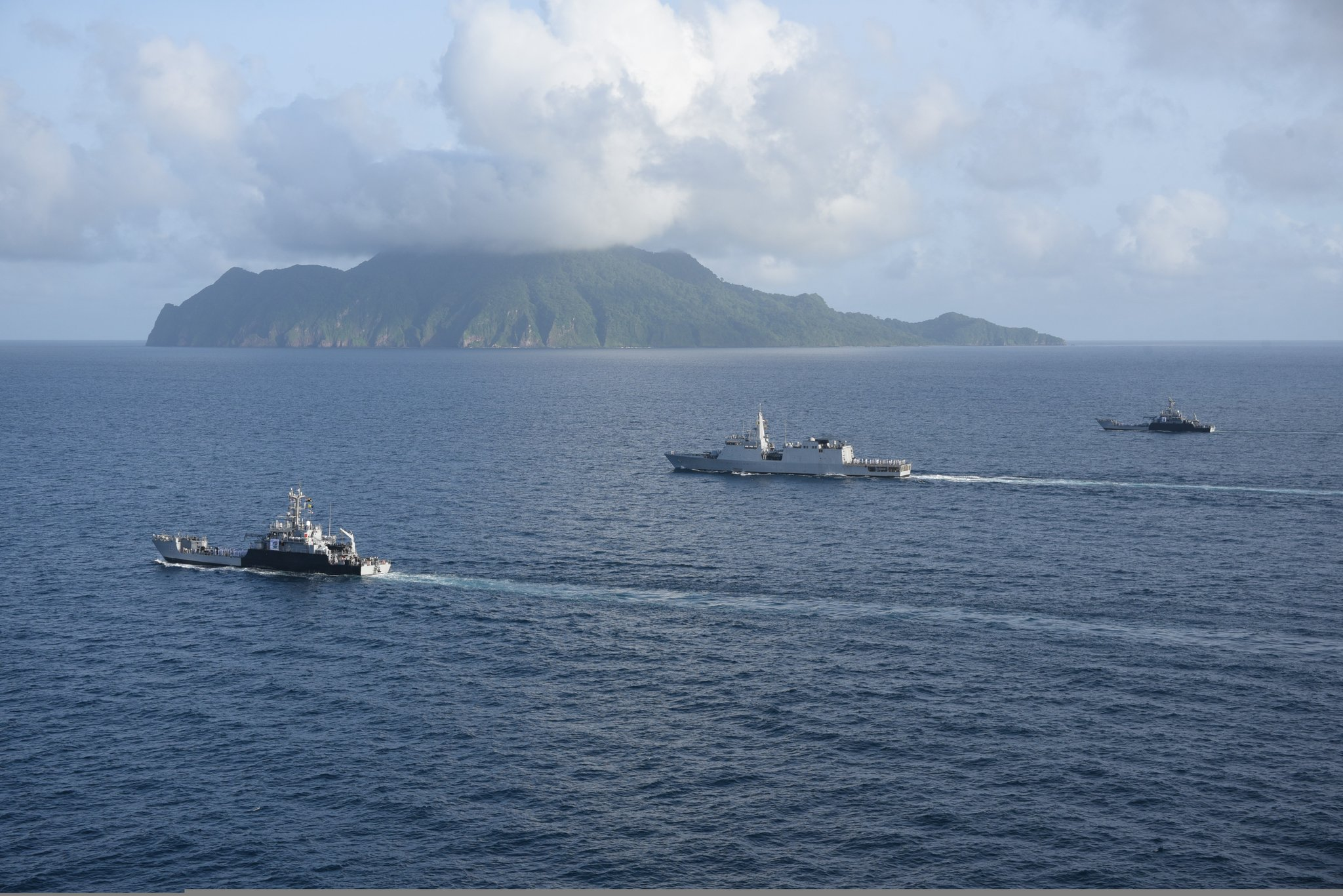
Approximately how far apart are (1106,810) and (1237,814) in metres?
7.58

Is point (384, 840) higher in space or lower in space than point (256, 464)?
lower

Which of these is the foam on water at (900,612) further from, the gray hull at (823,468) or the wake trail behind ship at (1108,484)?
the gray hull at (823,468)

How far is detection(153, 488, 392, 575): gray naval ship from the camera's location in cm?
12106

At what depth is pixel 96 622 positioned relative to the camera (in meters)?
103

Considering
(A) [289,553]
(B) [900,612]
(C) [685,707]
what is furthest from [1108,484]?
(A) [289,553]

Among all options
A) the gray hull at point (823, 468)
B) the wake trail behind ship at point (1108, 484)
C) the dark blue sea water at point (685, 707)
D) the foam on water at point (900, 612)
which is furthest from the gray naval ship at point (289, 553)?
the wake trail behind ship at point (1108, 484)

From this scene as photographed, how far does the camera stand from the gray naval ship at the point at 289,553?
121062 millimetres

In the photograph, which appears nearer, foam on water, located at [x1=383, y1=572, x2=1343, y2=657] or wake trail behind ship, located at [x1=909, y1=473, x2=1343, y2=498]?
foam on water, located at [x1=383, y1=572, x2=1343, y2=657]

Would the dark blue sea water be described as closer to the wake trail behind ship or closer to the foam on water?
the foam on water

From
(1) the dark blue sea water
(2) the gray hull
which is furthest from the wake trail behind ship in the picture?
(1) the dark blue sea water

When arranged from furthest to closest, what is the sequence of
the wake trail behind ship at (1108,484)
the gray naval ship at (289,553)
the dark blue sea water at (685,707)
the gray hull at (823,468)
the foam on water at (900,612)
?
the gray hull at (823,468) → the wake trail behind ship at (1108,484) → the gray naval ship at (289,553) → the foam on water at (900,612) → the dark blue sea water at (685,707)

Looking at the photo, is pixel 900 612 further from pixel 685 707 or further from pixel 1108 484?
pixel 1108 484

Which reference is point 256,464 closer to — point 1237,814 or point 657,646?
point 657,646

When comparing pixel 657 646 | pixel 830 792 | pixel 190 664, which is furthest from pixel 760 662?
pixel 190 664
